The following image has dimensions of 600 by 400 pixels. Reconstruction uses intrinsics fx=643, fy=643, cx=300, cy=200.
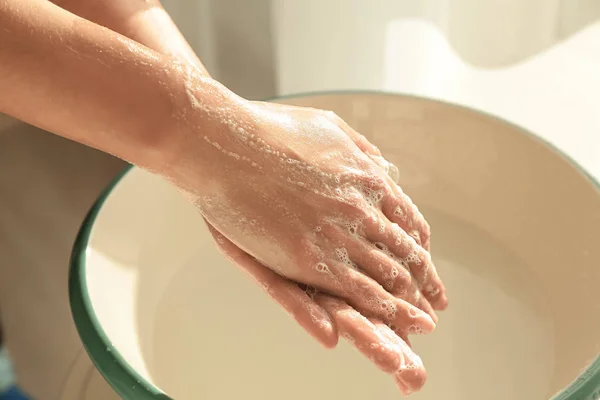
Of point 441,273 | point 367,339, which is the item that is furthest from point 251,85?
point 367,339

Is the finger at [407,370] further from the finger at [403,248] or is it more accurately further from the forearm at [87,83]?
the forearm at [87,83]

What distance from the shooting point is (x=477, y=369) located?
596 mm

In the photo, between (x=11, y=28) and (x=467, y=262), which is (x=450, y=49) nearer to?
(x=467, y=262)

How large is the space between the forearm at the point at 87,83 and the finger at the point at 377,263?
14cm

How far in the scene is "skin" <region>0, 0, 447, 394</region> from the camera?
1.40 feet

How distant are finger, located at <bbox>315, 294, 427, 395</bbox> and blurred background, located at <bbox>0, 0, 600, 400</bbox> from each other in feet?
1.13

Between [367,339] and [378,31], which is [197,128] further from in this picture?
[378,31]

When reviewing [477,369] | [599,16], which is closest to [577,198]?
[477,369]

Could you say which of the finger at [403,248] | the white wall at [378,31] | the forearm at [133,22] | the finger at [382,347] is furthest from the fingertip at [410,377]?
the white wall at [378,31]

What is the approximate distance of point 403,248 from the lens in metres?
0.55

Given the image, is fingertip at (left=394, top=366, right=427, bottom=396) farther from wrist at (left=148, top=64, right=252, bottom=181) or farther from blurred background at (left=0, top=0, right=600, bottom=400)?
blurred background at (left=0, top=0, right=600, bottom=400)

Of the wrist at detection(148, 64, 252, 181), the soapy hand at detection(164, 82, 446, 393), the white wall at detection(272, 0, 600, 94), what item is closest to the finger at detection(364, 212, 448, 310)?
the soapy hand at detection(164, 82, 446, 393)

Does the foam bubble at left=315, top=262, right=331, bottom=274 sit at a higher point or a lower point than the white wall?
lower

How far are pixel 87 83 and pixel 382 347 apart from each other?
0.92ft
